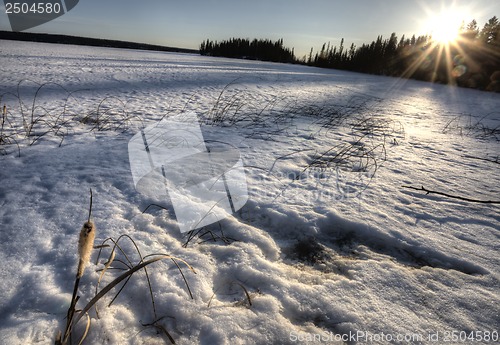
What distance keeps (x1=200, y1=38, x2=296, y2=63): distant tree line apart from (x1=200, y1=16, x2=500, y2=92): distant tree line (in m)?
6.33

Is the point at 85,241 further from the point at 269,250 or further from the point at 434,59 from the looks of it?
the point at 434,59

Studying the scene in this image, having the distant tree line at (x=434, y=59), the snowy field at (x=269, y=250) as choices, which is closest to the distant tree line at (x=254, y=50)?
the distant tree line at (x=434, y=59)

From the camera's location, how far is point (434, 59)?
55.9ft

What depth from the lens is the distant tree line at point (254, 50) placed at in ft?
113

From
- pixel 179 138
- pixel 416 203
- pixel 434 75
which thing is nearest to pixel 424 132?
pixel 416 203

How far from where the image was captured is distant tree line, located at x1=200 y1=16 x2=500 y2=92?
46.6ft

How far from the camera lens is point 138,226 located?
133 cm

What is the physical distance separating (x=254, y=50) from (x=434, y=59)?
2454 cm

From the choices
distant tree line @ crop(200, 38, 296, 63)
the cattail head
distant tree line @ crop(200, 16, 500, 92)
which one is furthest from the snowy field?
distant tree line @ crop(200, 38, 296, 63)

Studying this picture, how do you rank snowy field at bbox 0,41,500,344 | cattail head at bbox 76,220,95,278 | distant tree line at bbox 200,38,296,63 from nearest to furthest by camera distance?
cattail head at bbox 76,220,95,278 → snowy field at bbox 0,41,500,344 → distant tree line at bbox 200,38,296,63

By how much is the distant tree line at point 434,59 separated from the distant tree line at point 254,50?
6.33 metres

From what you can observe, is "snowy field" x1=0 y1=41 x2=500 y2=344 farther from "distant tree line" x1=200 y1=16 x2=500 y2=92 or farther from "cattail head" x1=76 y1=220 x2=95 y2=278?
"distant tree line" x1=200 y1=16 x2=500 y2=92

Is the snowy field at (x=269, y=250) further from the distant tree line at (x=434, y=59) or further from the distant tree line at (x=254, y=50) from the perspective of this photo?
the distant tree line at (x=254, y=50)

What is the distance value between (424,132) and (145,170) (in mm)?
4011
